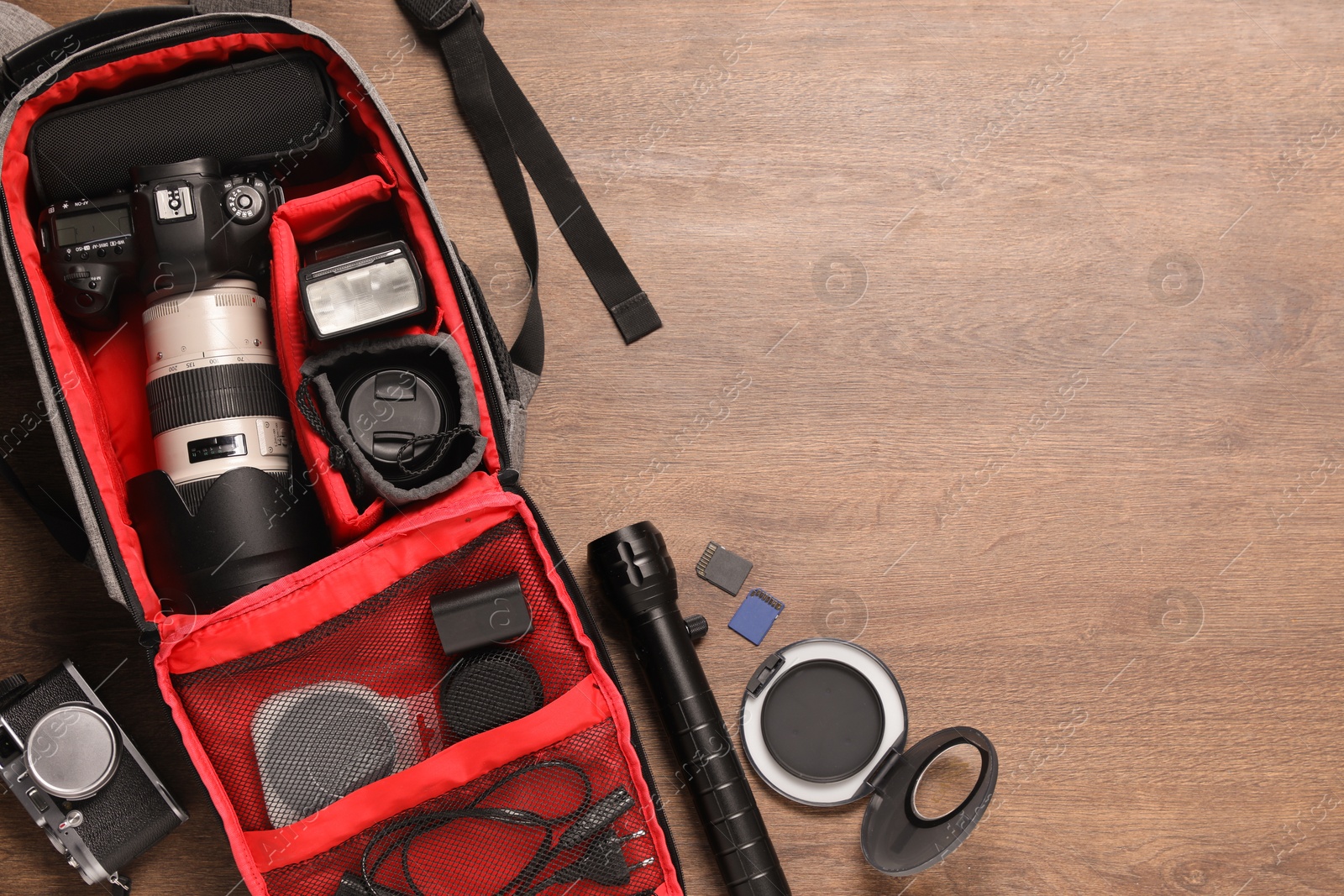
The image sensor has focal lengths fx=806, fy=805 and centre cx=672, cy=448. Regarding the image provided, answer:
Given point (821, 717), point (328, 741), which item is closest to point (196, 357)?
point (328, 741)

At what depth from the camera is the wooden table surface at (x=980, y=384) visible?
4.05 feet

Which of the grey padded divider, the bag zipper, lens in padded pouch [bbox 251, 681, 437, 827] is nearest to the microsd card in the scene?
the bag zipper

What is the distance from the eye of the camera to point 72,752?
101cm

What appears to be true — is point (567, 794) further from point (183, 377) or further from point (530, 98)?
point (530, 98)

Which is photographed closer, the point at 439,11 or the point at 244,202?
the point at 244,202

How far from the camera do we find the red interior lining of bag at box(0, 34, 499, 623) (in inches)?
39.1

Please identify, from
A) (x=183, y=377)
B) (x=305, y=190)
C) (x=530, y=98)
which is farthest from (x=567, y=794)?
(x=530, y=98)

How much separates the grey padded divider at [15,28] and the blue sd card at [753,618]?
4.09ft

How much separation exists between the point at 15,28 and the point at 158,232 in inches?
15.4

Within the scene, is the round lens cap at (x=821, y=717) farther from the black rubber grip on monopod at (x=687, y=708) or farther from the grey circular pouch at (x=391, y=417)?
the grey circular pouch at (x=391, y=417)

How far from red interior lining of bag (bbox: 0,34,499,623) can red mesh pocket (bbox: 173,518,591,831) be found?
3.5 inches

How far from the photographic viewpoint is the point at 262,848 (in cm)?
91

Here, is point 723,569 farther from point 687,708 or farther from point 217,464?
point 217,464

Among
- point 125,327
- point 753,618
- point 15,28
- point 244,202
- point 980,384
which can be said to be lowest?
point 753,618
